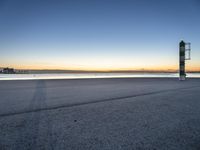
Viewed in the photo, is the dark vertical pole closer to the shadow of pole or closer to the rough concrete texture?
the rough concrete texture

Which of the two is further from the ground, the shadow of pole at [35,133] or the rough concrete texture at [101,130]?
the shadow of pole at [35,133]

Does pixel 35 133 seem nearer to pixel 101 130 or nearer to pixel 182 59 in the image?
pixel 101 130

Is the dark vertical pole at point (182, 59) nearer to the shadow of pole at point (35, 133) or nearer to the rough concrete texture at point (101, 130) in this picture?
the rough concrete texture at point (101, 130)

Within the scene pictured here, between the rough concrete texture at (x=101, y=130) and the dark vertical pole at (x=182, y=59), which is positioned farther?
the dark vertical pole at (x=182, y=59)

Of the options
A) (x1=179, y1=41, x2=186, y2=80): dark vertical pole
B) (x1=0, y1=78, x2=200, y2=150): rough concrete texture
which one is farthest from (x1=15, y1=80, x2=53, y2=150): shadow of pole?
(x1=179, y1=41, x2=186, y2=80): dark vertical pole

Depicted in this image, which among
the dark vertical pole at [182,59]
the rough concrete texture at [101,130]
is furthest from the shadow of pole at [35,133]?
the dark vertical pole at [182,59]

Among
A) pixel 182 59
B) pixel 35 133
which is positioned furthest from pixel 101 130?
pixel 182 59

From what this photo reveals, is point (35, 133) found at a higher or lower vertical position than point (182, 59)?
lower

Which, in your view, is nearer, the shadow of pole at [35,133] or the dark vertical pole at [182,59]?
the shadow of pole at [35,133]

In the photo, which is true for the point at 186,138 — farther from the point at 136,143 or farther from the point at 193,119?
the point at 193,119

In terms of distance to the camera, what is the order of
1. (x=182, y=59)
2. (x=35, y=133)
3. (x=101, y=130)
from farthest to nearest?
(x=182, y=59) < (x=101, y=130) < (x=35, y=133)

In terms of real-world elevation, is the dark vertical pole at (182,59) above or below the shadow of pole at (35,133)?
above

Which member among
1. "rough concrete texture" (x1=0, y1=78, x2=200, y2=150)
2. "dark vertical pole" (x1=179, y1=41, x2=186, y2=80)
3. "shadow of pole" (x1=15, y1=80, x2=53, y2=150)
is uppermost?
"dark vertical pole" (x1=179, y1=41, x2=186, y2=80)

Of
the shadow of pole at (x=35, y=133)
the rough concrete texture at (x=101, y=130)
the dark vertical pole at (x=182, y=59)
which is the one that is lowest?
the rough concrete texture at (x=101, y=130)
